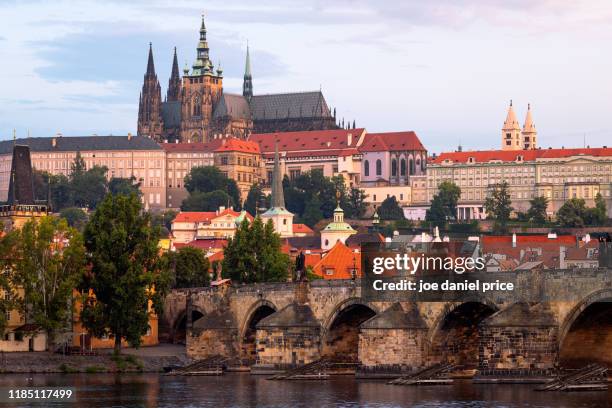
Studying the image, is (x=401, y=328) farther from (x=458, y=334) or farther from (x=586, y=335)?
(x=586, y=335)

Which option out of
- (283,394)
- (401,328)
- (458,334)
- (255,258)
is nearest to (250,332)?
(401,328)

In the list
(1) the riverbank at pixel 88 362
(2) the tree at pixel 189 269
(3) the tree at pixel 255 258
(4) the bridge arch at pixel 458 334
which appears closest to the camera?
(4) the bridge arch at pixel 458 334

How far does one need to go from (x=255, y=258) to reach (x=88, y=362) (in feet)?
75.4

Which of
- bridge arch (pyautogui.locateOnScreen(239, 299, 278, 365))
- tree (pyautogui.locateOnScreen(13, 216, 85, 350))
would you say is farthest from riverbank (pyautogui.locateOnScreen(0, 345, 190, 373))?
bridge arch (pyautogui.locateOnScreen(239, 299, 278, 365))

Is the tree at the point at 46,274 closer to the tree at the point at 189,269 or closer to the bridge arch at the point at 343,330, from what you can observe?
the bridge arch at the point at 343,330

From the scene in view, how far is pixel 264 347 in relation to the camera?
90625mm

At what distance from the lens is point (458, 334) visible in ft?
274

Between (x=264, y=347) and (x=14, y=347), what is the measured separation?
15690 mm

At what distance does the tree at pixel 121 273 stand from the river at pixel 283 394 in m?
5.94

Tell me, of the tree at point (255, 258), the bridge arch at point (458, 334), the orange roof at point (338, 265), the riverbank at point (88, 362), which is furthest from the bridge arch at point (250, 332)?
the orange roof at point (338, 265)

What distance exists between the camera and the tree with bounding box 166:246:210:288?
123 metres

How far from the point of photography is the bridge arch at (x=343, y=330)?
290 feet

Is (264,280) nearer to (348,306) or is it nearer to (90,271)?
(90,271)

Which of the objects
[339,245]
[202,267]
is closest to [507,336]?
[202,267]
